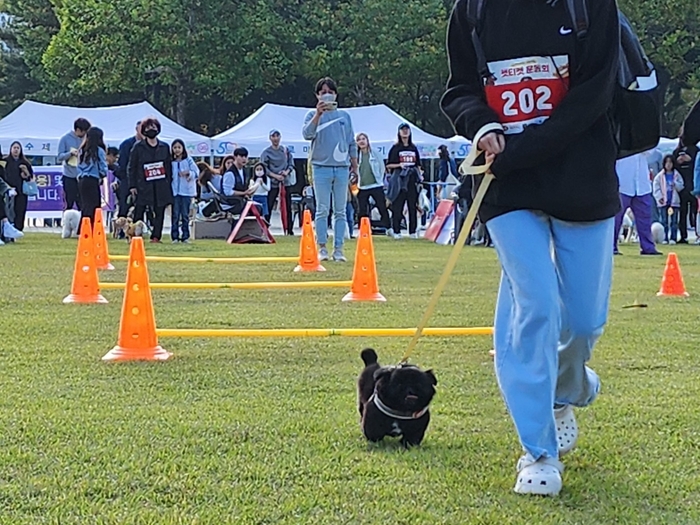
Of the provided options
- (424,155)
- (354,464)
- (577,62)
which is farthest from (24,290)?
(424,155)

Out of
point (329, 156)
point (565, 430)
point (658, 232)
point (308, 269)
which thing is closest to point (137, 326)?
point (565, 430)

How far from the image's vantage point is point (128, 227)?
724 inches

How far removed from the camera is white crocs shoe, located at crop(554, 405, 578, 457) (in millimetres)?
4020

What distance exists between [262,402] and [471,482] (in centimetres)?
157

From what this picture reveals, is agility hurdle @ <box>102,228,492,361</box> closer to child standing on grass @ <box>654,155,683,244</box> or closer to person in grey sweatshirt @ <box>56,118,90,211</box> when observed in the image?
person in grey sweatshirt @ <box>56,118,90,211</box>

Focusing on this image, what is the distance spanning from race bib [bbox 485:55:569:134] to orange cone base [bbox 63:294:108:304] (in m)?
5.92

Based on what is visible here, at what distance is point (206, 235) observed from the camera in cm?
2036

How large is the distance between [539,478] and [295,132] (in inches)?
1069

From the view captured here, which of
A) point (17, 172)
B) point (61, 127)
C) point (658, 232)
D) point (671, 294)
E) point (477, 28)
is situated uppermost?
point (61, 127)

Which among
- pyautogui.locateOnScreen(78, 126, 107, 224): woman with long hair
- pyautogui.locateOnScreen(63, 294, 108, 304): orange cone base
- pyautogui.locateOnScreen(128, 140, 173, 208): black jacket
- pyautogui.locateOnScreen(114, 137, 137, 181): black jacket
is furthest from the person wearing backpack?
pyautogui.locateOnScreen(114, 137, 137, 181): black jacket

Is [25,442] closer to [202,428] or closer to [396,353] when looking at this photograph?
[202,428]

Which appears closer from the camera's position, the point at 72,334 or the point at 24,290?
the point at 72,334

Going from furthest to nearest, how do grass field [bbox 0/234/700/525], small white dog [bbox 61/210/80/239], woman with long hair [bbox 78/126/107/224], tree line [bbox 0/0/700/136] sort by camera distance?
tree line [bbox 0/0/700/136] < small white dog [bbox 61/210/80/239] < woman with long hair [bbox 78/126/107/224] < grass field [bbox 0/234/700/525]

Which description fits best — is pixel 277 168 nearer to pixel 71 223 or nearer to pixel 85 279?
pixel 71 223
